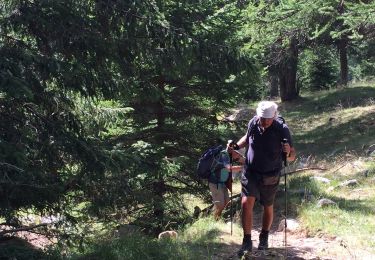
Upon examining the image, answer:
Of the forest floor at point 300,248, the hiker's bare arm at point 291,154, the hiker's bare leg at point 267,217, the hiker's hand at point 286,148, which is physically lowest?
the forest floor at point 300,248

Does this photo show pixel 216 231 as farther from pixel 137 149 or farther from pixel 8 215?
pixel 8 215

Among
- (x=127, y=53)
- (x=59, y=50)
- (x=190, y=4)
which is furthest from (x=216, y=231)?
(x=190, y=4)

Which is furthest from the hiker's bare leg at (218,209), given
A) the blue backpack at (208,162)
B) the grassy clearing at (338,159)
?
the grassy clearing at (338,159)

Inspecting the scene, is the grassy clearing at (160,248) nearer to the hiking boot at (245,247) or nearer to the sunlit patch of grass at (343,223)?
the hiking boot at (245,247)

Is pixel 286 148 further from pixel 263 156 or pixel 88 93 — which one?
pixel 88 93

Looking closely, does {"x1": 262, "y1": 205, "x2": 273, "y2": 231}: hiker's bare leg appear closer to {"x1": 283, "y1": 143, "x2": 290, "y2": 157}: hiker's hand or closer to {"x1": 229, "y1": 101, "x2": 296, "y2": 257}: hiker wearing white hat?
{"x1": 229, "y1": 101, "x2": 296, "y2": 257}: hiker wearing white hat

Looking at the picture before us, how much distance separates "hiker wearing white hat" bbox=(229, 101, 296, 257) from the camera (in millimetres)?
6016

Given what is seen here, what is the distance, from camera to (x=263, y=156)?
6109 millimetres

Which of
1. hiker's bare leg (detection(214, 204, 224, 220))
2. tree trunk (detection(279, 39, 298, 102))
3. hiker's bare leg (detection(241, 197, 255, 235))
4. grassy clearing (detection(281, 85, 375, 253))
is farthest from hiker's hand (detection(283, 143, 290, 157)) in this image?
tree trunk (detection(279, 39, 298, 102))

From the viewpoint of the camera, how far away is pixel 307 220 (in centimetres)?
816

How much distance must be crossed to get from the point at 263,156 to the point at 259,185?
0.43 metres

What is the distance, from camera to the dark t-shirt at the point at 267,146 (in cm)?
605

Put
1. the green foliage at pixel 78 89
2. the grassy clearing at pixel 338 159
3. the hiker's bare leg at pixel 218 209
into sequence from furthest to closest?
the hiker's bare leg at pixel 218 209 → the grassy clearing at pixel 338 159 → the green foliage at pixel 78 89

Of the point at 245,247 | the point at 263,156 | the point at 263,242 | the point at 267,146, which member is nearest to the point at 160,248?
the point at 245,247
